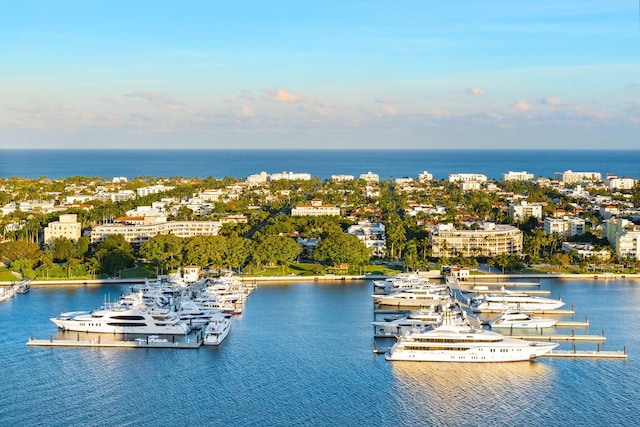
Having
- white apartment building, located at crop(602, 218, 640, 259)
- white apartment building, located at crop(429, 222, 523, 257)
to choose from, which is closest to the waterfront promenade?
white apartment building, located at crop(602, 218, 640, 259)

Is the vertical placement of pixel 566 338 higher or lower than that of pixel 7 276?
lower

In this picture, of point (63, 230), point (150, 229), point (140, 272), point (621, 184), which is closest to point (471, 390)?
point (140, 272)

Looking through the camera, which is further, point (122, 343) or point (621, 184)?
point (621, 184)

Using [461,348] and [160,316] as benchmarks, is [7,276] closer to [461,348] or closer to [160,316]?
[160,316]

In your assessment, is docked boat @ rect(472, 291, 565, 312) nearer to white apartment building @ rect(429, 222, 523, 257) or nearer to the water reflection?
the water reflection

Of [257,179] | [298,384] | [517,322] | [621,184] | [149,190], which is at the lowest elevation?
[298,384]

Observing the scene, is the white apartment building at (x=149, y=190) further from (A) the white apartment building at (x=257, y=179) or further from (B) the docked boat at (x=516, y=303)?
(B) the docked boat at (x=516, y=303)

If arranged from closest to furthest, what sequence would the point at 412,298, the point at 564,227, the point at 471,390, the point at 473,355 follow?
the point at 471,390 < the point at 473,355 < the point at 412,298 < the point at 564,227
